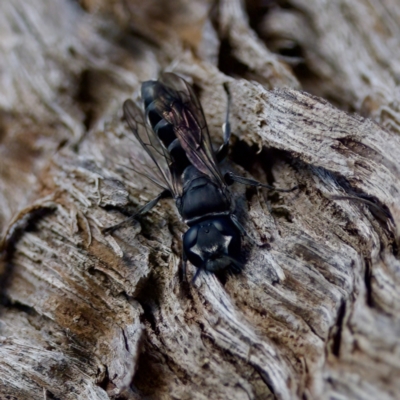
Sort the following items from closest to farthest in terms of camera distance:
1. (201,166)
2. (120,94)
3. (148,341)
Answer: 1. (148,341)
2. (201,166)
3. (120,94)

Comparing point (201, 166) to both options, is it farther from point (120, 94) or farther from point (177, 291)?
point (120, 94)

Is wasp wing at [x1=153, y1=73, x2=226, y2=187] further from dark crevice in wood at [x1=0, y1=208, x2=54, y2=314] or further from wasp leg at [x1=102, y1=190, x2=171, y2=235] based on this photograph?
dark crevice in wood at [x1=0, y1=208, x2=54, y2=314]

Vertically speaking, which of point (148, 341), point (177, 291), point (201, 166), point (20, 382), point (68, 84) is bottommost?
point (20, 382)

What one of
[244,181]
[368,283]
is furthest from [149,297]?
[368,283]

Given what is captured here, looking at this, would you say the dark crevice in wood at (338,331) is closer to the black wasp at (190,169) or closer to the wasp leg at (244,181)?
the black wasp at (190,169)

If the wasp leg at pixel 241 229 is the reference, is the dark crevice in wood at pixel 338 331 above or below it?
below

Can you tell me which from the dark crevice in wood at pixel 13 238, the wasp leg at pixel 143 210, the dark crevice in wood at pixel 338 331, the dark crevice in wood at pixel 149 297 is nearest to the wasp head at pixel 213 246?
the dark crevice in wood at pixel 149 297

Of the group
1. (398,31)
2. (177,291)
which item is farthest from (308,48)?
(177,291)
